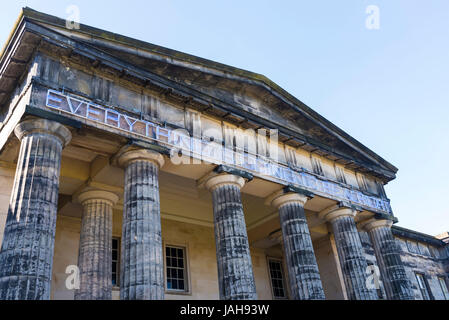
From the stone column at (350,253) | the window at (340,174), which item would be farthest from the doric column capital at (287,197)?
the window at (340,174)

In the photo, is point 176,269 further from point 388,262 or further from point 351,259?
point 388,262

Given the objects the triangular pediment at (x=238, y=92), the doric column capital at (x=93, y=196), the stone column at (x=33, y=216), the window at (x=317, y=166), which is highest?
the triangular pediment at (x=238, y=92)

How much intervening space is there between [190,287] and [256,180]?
642 centimetres

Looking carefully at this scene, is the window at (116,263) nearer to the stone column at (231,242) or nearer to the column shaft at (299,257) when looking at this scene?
the stone column at (231,242)

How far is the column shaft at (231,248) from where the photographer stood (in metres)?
13.2

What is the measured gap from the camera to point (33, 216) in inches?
396

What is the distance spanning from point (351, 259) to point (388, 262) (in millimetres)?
3010

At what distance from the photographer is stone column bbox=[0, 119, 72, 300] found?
9281 mm

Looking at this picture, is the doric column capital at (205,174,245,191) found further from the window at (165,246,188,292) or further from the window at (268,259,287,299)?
the window at (268,259,287,299)

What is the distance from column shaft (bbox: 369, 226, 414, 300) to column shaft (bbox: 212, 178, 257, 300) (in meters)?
9.05

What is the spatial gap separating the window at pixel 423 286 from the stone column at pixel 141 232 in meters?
21.7

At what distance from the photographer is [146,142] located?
43.5 feet
